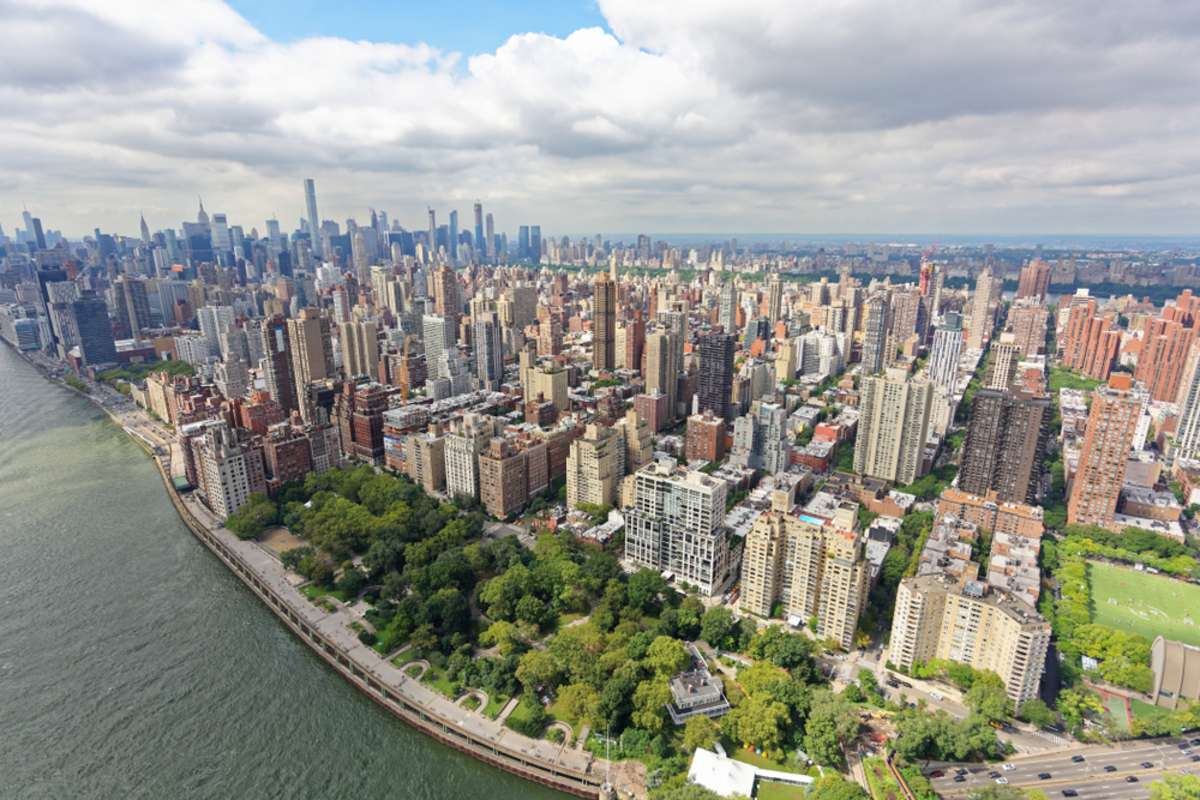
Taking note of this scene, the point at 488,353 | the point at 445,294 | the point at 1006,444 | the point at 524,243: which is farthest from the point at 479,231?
the point at 1006,444

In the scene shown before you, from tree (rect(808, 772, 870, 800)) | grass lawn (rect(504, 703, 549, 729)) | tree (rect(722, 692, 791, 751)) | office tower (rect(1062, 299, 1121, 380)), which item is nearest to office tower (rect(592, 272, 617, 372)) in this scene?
grass lawn (rect(504, 703, 549, 729))

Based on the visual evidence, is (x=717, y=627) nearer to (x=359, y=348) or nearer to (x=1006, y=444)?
(x=1006, y=444)

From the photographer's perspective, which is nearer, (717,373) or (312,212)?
(717,373)

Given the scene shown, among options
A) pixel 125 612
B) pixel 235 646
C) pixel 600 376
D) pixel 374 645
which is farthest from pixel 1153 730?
pixel 600 376

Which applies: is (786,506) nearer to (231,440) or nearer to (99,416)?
(231,440)

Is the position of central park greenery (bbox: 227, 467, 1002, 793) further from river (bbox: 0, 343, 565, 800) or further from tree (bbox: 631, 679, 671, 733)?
river (bbox: 0, 343, 565, 800)

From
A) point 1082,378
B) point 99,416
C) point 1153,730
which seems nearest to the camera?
point 1153,730
